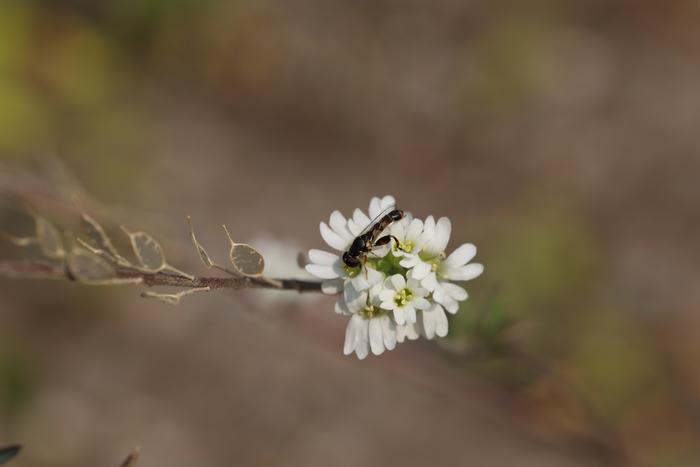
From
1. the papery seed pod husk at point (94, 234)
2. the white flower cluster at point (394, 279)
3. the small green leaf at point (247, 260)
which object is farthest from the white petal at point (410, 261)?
the papery seed pod husk at point (94, 234)

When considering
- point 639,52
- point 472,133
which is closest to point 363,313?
point 472,133

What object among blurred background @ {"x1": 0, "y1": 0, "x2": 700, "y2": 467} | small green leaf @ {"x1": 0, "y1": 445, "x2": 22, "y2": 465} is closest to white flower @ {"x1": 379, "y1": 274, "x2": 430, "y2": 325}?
small green leaf @ {"x1": 0, "y1": 445, "x2": 22, "y2": 465}

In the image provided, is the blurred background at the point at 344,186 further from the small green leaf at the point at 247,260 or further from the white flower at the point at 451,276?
the small green leaf at the point at 247,260

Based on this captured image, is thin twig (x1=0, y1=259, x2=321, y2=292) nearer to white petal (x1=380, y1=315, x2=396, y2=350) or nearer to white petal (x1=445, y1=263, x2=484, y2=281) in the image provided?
white petal (x1=380, y1=315, x2=396, y2=350)

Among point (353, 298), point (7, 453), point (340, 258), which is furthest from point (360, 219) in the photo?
point (7, 453)

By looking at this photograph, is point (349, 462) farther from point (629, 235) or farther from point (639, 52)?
point (639, 52)

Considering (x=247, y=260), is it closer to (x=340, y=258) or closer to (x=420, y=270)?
(x=340, y=258)
